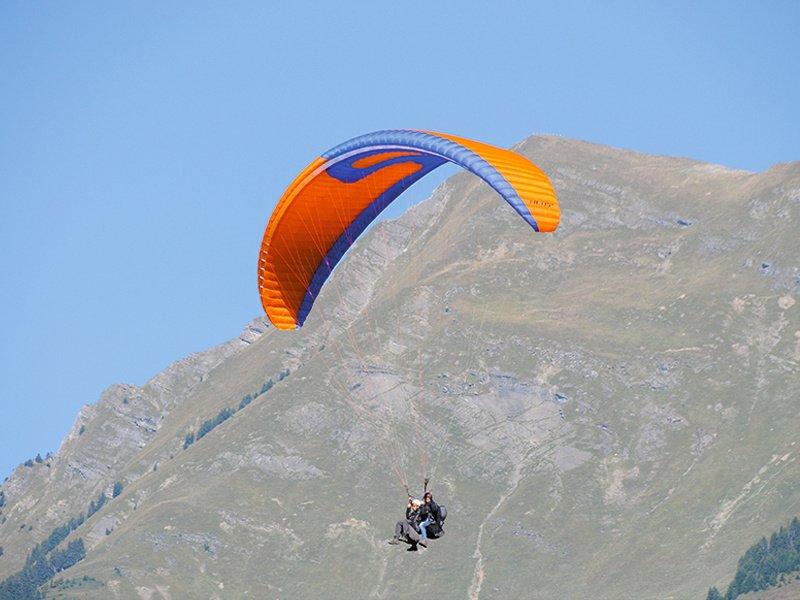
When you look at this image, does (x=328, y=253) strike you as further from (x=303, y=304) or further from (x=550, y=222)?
(x=550, y=222)

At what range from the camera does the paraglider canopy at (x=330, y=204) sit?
66.9m

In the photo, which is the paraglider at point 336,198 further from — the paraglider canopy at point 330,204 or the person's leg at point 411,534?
the person's leg at point 411,534

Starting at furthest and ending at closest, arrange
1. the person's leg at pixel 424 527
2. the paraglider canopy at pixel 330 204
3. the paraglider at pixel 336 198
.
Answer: the paraglider canopy at pixel 330 204
the paraglider at pixel 336 198
the person's leg at pixel 424 527

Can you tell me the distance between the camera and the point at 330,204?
72312 mm

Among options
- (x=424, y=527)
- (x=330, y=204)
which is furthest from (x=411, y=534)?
(x=330, y=204)

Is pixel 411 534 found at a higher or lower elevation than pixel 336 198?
lower

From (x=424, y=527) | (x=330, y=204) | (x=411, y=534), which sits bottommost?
(x=411, y=534)

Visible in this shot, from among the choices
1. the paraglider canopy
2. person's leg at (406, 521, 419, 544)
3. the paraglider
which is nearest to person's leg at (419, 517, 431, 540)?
person's leg at (406, 521, 419, 544)

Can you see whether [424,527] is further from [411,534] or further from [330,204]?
[330,204]

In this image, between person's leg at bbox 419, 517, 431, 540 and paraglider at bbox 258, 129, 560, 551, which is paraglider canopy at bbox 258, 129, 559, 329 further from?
person's leg at bbox 419, 517, 431, 540

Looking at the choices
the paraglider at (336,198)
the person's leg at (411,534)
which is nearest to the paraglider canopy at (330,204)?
the paraglider at (336,198)

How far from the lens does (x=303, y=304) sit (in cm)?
7331

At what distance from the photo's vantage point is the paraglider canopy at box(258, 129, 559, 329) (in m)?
66.9

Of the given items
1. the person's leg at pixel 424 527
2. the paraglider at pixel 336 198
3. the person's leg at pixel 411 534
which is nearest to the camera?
the person's leg at pixel 411 534
